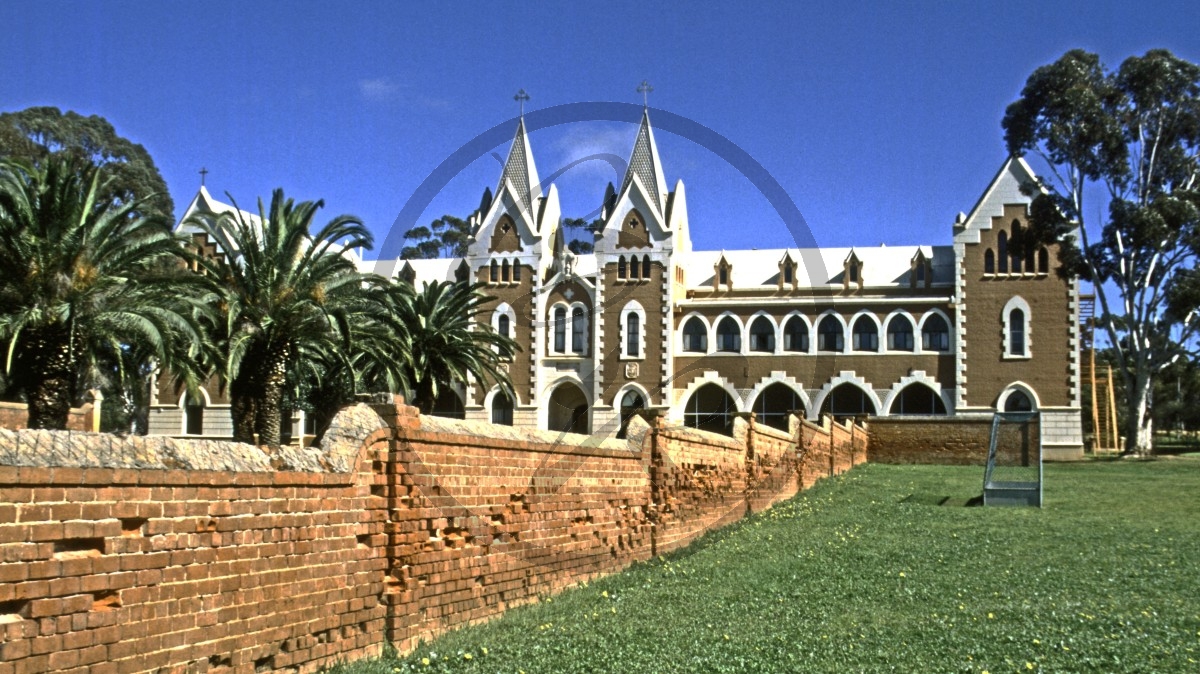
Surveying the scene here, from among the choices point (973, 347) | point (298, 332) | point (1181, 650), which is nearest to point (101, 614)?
point (1181, 650)

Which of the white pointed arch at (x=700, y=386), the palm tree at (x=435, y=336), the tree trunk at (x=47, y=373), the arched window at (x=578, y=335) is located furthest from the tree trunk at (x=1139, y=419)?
the tree trunk at (x=47, y=373)

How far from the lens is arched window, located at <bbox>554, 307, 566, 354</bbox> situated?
59125 millimetres

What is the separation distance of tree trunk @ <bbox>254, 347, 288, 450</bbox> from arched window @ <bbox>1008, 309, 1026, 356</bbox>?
35.4 meters

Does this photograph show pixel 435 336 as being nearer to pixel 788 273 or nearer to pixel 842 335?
pixel 842 335

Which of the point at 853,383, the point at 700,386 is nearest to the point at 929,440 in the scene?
the point at 853,383

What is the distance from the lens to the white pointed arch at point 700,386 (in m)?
56.2

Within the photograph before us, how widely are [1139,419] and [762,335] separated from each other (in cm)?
1775

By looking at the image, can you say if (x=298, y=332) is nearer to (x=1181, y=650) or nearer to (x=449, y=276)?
(x=1181, y=650)

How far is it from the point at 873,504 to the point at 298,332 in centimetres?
1393

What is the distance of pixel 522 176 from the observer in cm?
5859

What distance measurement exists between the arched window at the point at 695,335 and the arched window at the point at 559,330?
241 inches

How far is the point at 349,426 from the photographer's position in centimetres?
840

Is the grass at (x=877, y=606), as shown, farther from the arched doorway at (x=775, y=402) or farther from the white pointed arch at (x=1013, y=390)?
the arched doorway at (x=775, y=402)

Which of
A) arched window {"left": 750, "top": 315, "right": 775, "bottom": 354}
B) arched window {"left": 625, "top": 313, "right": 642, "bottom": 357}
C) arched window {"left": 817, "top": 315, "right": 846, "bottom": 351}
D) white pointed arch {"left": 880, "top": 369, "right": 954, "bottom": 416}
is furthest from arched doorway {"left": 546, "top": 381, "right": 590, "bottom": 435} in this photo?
white pointed arch {"left": 880, "top": 369, "right": 954, "bottom": 416}
